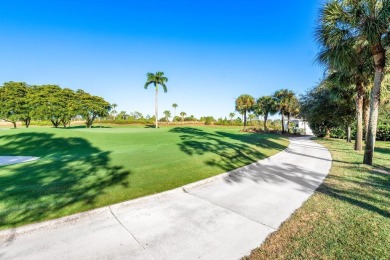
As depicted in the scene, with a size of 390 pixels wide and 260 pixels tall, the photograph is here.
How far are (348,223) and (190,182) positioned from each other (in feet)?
12.3

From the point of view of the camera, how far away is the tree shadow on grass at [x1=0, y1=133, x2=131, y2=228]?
12.6 feet

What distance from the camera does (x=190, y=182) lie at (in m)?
5.89

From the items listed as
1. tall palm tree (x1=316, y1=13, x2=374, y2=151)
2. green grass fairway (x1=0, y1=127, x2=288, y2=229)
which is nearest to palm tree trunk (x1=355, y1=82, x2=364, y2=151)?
tall palm tree (x1=316, y1=13, x2=374, y2=151)

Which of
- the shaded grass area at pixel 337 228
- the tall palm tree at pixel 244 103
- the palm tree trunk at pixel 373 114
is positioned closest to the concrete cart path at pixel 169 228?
the shaded grass area at pixel 337 228

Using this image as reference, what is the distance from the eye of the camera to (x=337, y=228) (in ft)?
11.3

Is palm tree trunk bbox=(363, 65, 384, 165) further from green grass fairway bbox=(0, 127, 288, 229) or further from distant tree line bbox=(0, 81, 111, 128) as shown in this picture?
distant tree line bbox=(0, 81, 111, 128)

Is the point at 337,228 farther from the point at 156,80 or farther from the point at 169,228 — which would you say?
the point at 156,80

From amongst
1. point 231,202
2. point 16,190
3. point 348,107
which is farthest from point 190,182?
point 348,107

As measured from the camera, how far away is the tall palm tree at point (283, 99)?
122 ft

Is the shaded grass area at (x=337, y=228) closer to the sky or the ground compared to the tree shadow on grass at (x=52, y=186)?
closer to the ground

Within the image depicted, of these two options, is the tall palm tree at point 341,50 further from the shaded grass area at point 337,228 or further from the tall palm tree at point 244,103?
the tall palm tree at point 244,103

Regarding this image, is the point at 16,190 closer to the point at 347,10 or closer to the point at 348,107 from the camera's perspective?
the point at 347,10

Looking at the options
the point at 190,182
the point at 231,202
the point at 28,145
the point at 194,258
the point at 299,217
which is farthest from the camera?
the point at 28,145

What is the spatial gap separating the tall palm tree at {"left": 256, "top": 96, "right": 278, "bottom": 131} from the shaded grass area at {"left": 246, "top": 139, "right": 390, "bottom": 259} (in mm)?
35561
